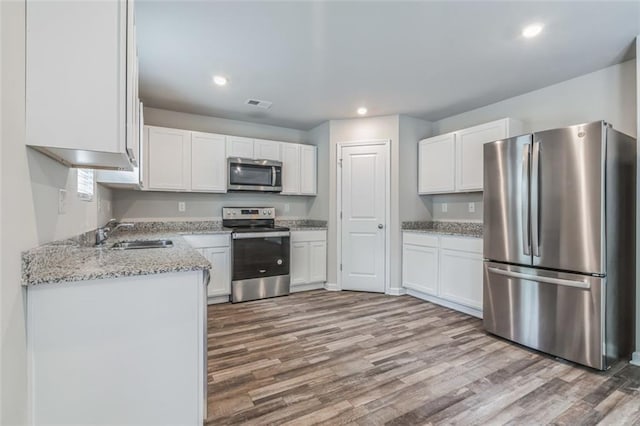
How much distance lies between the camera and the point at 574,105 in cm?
300

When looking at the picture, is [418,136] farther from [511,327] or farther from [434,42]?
[511,327]

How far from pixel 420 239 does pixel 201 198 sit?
295 centimetres

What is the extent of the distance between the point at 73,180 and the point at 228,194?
2.56 m

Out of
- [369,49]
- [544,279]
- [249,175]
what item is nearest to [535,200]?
[544,279]

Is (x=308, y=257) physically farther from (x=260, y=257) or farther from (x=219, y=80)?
(x=219, y=80)

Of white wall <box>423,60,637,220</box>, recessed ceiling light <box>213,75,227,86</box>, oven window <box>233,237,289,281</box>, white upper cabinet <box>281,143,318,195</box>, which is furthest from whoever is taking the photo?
white upper cabinet <box>281,143,318,195</box>

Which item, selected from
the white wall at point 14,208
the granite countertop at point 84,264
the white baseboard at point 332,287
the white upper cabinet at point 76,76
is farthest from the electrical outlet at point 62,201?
the white baseboard at point 332,287

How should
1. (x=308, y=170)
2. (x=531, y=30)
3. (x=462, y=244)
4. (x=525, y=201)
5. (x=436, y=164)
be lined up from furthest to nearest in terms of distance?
(x=308, y=170) → (x=436, y=164) → (x=462, y=244) → (x=525, y=201) → (x=531, y=30)

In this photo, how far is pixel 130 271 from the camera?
1.22 m

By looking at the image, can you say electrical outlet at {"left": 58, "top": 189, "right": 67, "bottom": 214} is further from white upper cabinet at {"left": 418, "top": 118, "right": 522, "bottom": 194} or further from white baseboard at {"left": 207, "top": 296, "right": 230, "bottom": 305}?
white upper cabinet at {"left": 418, "top": 118, "right": 522, "bottom": 194}

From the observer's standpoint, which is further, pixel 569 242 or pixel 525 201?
pixel 525 201

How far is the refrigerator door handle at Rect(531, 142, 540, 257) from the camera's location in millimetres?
2443

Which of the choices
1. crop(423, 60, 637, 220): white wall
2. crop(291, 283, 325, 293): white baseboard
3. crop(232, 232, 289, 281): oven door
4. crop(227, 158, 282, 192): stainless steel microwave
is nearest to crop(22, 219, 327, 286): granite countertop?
crop(232, 232, 289, 281): oven door

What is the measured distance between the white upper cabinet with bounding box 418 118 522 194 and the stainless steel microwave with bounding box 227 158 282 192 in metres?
2.01
